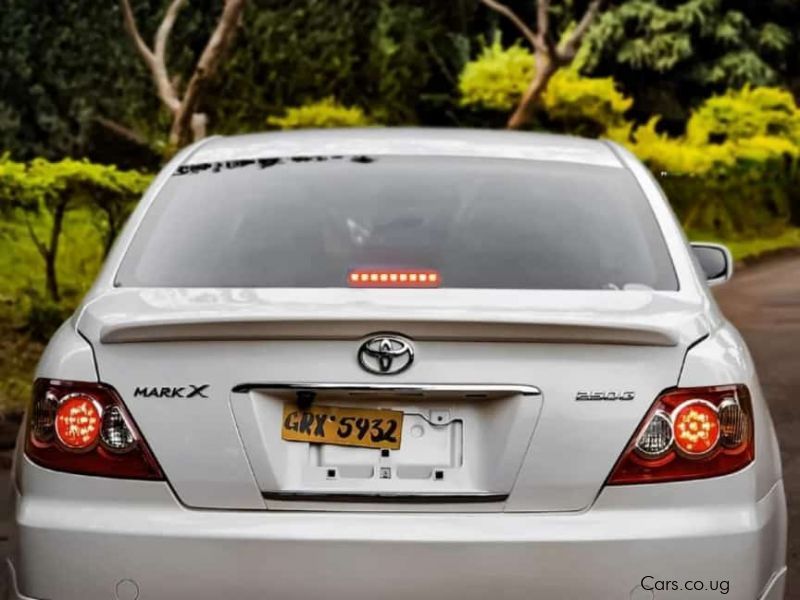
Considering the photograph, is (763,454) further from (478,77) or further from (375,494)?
(478,77)

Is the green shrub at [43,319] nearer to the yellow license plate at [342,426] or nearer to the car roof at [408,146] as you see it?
the car roof at [408,146]

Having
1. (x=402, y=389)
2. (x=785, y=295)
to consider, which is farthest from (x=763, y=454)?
(x=785, y=295)

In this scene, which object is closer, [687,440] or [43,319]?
[687,440]

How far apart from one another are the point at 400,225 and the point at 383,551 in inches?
55.2

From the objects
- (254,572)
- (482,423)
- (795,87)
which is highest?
(482,423)

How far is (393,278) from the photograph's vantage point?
3.87 meters

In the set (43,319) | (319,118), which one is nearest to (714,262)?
(43,319)

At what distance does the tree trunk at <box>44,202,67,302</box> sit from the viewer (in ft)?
40.6

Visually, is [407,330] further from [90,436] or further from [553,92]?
[553,92]

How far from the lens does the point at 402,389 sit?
352cm

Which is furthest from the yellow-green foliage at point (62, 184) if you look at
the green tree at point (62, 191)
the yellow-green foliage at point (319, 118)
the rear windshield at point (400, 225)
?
the yellow-green foliage at point (319, 118)

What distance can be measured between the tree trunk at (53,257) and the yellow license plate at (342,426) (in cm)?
896

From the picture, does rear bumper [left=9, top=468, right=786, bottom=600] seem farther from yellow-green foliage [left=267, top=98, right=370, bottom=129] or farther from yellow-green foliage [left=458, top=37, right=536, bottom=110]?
yellow-green foliage [left=458, top=37, right=536, bottom=110]

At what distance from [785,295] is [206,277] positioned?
50.7 feet
